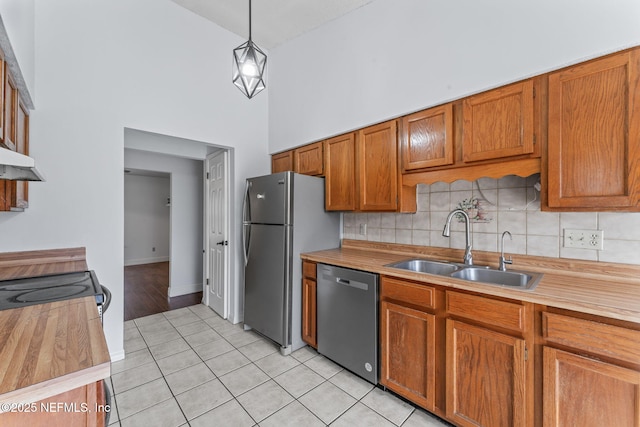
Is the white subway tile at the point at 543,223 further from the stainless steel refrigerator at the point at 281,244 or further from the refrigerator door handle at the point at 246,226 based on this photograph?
the refrigerator door handle at the point at 246,226

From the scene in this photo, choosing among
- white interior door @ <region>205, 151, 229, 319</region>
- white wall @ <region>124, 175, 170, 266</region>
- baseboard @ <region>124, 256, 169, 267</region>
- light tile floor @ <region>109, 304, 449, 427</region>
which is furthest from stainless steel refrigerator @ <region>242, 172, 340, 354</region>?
baseboard @ <region>124, 256, 169, 267</region>

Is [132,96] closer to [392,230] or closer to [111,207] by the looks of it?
[111,207]

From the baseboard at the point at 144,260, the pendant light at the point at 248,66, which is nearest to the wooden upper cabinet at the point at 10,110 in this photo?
the pendant light at the point at 248,66

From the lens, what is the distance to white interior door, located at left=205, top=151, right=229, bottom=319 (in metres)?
3.22

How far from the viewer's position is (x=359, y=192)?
2.40 meters

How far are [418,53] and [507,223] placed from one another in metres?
1.40

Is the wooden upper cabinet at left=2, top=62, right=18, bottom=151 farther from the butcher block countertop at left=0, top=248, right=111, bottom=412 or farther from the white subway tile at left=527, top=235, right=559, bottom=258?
the white subway tile at left=527, top=235, right=559, bottom=258

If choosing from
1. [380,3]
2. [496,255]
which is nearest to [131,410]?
[496,255]

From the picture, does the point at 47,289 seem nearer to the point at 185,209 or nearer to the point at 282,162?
the point at 282,162

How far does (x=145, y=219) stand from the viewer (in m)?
7.23

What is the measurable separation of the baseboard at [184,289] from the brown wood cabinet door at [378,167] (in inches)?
133

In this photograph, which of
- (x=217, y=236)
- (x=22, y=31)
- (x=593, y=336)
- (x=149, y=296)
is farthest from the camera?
(x=149, y=296)

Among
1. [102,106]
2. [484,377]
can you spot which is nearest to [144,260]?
Result: [102,106]

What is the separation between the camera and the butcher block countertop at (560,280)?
1170 mm
